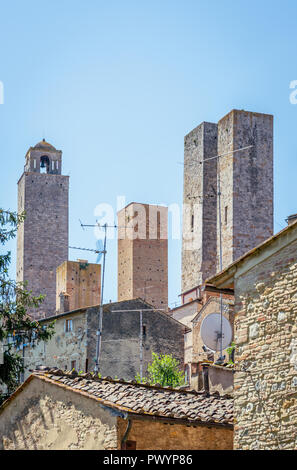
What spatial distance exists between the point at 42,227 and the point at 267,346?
140ft

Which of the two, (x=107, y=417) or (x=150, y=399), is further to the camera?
(x=150, y=399)

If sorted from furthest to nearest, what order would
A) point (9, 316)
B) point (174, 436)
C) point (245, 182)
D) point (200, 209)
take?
point (200, 209), point (245, 182), point (9, 316), point (174, 436)

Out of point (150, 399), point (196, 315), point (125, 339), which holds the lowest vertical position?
point (150, 399)

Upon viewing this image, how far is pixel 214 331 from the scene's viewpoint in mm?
16766

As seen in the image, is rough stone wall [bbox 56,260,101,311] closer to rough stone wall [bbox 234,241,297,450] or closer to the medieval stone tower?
the medieval stone tower

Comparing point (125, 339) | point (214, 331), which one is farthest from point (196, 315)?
point (214, 331)

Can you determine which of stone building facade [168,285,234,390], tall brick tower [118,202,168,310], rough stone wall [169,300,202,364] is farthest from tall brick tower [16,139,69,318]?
stone building facade [168,285,234,390]

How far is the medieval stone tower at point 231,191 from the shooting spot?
3319 centimetres

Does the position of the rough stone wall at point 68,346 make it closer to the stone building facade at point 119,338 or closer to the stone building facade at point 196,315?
the stone building facade at point 119,338

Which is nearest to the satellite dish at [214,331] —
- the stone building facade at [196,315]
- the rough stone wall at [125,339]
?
the stone building facade at [196,315]

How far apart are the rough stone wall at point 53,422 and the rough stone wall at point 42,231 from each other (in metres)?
35.7

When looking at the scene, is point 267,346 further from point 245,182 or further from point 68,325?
point 68,325
